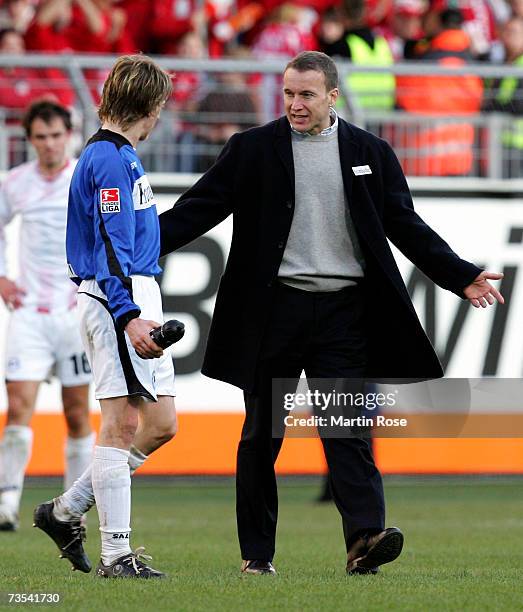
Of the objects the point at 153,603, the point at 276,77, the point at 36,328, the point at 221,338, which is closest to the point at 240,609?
the point at 153,603

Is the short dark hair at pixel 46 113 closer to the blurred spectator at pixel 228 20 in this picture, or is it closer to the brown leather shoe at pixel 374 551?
the brown leather shoe at pixel 374 551

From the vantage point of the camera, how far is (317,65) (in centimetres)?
669

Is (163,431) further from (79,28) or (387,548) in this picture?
(79,28)

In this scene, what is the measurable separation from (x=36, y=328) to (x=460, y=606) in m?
4.65

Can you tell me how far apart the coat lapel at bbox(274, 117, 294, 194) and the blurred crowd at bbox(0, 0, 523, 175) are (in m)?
5.12

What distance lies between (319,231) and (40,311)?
133 inches

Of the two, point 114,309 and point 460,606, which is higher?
point 114,309

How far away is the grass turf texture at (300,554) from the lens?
5762 mm

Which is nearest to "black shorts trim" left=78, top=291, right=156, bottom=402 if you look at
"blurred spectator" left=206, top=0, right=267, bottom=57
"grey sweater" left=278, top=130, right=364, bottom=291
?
"grey sweater" left=278, top=130, right=364, bottom=291

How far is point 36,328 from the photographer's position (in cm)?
961

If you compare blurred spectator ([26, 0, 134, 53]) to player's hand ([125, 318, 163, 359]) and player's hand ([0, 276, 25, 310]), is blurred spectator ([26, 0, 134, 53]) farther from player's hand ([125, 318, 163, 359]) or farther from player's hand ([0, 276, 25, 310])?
player's hand ([125, 318, 163, 359])

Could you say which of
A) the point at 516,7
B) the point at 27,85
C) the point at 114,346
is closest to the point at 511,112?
the point at 516,7

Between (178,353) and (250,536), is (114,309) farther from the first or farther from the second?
(178,353)

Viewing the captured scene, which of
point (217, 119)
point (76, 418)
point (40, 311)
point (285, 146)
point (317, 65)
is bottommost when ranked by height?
point (76, 418)
